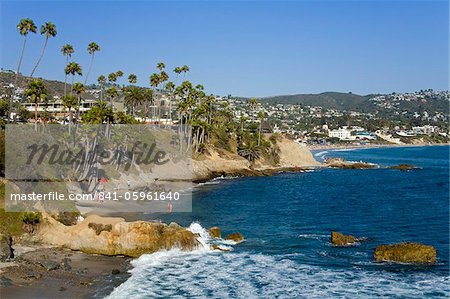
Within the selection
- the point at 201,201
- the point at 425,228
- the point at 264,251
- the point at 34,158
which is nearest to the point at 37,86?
the point at 34,158

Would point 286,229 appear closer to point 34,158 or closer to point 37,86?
point 34,158

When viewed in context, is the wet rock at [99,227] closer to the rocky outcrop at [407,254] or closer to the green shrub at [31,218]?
the green shrub at [31,218]

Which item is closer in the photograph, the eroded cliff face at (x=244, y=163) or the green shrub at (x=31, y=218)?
the green shrub at (x=31, y=218)

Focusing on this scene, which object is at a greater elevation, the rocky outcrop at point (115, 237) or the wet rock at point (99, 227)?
the wet rock at point (99, 227)

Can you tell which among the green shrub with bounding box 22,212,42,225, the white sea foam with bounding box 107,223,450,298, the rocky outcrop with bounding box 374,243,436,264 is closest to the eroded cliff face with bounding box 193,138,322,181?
the green shrub with bounding box 22,212,42,225

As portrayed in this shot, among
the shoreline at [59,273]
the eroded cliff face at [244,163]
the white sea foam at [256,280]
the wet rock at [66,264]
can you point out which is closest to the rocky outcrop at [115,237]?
the shoreline at [59,273]

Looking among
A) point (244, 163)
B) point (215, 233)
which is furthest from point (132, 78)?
point (215, 233)

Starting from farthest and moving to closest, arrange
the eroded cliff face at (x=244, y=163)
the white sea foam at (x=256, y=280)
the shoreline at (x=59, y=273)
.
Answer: the eroded cliff face at (x=244, y=163) < the white sea foam at (x=256, y=280) < the shoreline at (x=59, y=273)
